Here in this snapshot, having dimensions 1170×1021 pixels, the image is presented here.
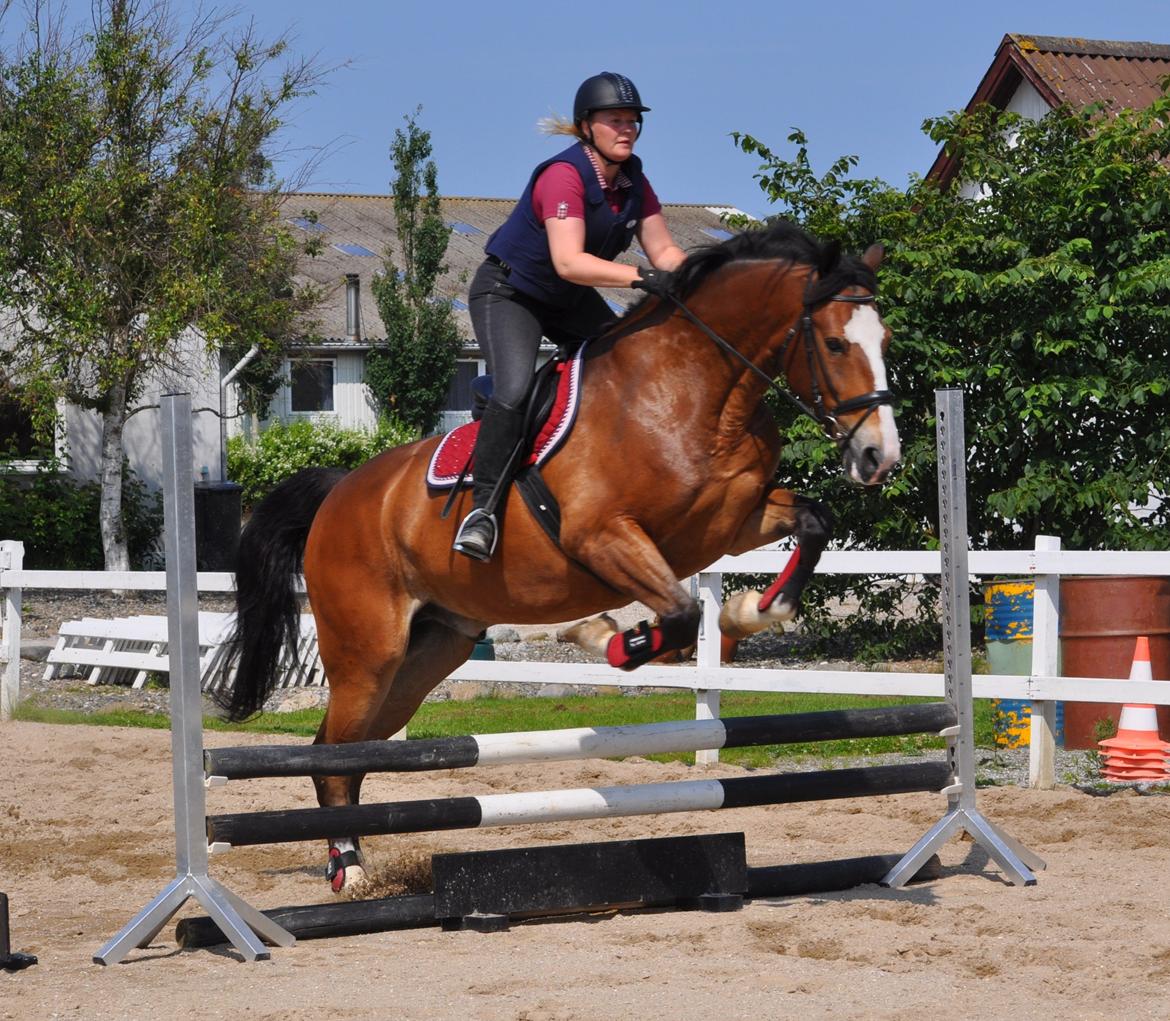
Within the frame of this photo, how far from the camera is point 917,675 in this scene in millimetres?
7574

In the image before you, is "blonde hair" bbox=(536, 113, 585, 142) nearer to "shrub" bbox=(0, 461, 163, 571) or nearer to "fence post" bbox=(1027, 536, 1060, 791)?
"fence post" bbox=(1027, 536, 1060, 791)

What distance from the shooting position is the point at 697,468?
14.8 ft

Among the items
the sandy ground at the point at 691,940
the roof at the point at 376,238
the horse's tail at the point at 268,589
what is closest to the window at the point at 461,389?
the roof at the point at 376,238

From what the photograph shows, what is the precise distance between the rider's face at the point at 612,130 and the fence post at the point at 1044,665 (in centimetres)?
388

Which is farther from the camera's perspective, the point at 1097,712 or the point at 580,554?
the point at 1097,712

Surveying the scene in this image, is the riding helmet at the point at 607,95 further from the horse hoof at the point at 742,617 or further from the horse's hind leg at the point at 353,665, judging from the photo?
the horse's hind leg at the point at 353,665

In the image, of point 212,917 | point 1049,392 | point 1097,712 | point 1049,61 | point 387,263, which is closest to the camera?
point 212,917

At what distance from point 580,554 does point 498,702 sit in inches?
262

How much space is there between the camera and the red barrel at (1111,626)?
26.5ft

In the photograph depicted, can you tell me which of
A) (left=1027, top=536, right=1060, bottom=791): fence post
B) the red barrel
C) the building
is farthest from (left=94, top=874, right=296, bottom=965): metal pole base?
the building

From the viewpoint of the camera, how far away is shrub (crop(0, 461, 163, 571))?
19406 mm

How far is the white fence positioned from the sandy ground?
60 centimetres

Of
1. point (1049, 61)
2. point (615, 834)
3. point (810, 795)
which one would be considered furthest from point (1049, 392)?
point (1049, 61)

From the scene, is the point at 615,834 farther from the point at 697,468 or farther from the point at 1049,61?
the point at 1049,61
